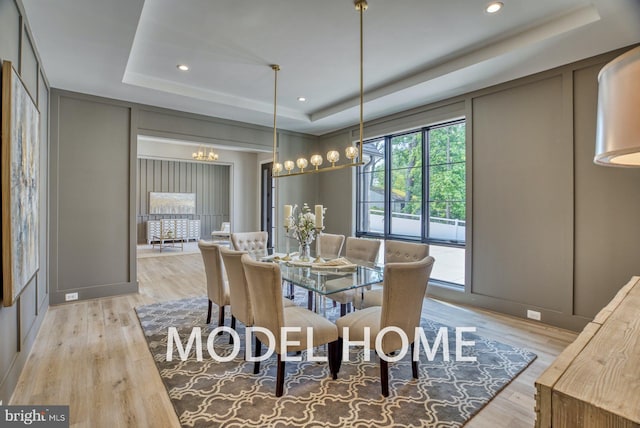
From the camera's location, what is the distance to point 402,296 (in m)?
2.09

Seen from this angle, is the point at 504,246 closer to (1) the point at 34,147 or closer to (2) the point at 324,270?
(2) the point at 324,270

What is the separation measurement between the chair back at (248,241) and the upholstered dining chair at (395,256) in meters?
1.71

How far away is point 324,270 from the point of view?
2838 millimetres

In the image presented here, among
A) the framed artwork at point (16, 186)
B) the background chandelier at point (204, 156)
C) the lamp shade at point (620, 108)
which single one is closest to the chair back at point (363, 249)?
the lamp shade at point (620, 108)

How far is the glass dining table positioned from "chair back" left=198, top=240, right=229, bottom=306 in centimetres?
59

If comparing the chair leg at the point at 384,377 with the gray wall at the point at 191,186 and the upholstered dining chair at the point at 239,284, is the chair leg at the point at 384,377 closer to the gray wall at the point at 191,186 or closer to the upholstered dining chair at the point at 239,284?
the upholstered dining chair at the point at 239,284

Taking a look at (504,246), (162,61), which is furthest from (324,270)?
(162,61)

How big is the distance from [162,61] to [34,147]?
1.57m

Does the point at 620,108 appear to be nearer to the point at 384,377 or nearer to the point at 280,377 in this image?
the point at 384,377

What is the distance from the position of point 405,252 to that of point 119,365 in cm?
272

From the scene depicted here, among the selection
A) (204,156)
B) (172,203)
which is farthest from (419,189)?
(172,203)

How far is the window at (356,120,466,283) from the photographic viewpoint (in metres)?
4.32

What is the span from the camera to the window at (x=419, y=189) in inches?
170

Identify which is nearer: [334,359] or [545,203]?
[334,359]
